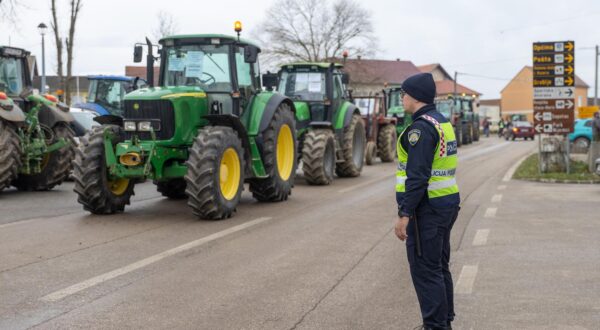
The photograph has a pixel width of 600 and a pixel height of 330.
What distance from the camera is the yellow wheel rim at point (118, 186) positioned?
11.4 metres

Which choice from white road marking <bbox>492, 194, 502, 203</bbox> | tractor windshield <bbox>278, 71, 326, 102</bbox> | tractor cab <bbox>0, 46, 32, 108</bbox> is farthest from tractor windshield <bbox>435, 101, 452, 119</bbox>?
tractor cab <bbox>0, 46, 32, 108</bbox>

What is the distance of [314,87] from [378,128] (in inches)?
317

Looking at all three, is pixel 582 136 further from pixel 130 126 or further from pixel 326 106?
pixel 130 126

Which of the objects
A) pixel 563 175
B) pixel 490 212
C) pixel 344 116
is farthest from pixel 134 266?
pixel 563 175

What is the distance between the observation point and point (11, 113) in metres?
14.0

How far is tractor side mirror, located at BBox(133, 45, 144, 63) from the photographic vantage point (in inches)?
476

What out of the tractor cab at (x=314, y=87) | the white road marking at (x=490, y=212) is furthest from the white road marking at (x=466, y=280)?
the tractor cab at (x=314, y=87)

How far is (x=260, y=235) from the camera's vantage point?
31.4ft

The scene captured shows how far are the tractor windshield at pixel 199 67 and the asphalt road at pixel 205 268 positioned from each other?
1.98 meters

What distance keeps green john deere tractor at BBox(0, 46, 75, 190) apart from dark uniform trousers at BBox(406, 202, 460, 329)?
1096cm

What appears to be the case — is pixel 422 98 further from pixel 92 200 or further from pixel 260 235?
pixel 92 200

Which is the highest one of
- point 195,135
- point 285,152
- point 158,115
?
point 158,115

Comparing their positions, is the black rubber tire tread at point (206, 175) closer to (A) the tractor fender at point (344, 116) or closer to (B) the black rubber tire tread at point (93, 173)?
(B) the black rubber tire tread at point (93, 173)

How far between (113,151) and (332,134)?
7174 millimetres
